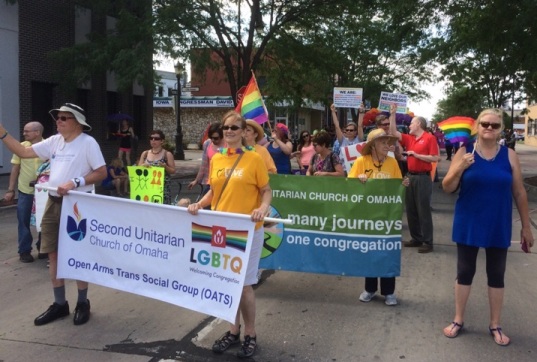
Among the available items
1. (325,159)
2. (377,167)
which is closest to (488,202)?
(377,167)

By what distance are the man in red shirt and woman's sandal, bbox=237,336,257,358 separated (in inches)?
163

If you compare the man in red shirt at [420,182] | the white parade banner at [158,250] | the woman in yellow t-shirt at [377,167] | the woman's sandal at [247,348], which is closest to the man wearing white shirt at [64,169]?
the white parade banner at [158,250]

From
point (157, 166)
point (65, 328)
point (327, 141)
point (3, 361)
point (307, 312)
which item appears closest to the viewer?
point (3, 361)

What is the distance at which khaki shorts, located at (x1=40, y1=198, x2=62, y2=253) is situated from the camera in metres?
4.82

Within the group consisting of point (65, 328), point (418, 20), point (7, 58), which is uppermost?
point (418, 20)

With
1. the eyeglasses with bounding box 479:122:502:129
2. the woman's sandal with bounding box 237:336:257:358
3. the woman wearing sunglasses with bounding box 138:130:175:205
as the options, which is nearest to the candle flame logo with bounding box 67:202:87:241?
the woman's sandal with bounding box 237:336:257:358

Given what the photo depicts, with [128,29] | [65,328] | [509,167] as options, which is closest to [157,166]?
[65,328]

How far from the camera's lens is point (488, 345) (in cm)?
433

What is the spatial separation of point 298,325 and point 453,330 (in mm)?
1283

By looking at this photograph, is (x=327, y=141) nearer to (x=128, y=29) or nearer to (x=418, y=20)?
(x=418, y=20)

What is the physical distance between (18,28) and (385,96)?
1338 centimetres

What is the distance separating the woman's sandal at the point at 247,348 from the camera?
4051 millimetres

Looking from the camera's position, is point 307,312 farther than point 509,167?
Yes

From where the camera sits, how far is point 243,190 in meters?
4.06
